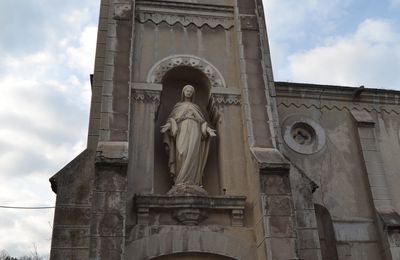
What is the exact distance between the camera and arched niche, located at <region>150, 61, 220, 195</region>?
37.6 feet

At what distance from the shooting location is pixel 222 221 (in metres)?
10.4

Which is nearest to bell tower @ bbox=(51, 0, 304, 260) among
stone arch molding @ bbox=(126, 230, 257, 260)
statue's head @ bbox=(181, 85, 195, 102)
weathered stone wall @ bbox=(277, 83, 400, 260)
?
stone arch molding @ bbox=(126, 230, 257, 260)

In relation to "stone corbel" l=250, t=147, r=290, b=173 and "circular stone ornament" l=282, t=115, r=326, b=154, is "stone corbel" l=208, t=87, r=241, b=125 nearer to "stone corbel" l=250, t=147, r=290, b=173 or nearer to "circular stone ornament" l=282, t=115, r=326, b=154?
"stone corbel" l=250, t=147, r=290, b=173

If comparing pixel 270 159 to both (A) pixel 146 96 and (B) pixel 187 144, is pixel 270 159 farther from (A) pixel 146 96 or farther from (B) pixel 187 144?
(A) pixel 146 96

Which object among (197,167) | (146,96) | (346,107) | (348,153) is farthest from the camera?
(346,107)

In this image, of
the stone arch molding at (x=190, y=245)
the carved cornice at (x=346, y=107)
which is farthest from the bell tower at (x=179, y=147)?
the carved cornice at (x=346, y=107)

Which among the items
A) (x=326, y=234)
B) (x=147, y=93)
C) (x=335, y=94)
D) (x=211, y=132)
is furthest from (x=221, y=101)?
(x=335, y=94)

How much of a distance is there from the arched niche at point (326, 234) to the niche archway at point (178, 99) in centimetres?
487

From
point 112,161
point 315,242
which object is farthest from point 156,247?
point 315,242

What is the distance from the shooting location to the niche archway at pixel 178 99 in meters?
11.5

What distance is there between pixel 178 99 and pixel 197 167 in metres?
2.56

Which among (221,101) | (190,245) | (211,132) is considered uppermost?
(221,101)

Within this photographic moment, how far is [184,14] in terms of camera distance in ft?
42.8

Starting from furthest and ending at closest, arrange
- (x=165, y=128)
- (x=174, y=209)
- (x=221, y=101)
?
Result: (x=221, y=101)
(x=165, y=128)
(x=174, y=209)
